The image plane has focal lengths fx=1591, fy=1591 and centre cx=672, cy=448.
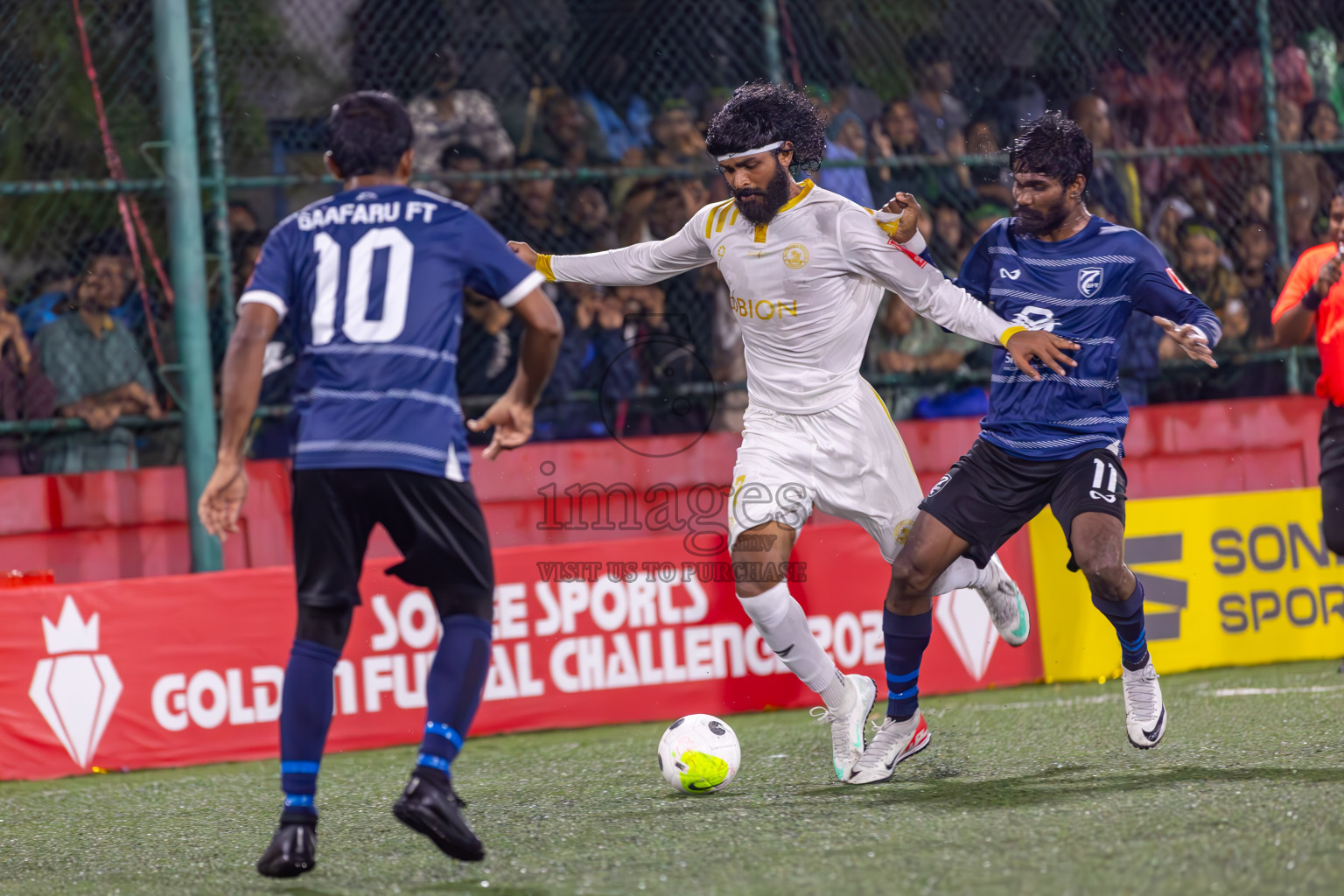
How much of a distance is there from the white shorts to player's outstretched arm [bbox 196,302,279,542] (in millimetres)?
1910

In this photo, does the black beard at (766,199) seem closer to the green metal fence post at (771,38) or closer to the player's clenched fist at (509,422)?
the player's clenched fist at (509,422)

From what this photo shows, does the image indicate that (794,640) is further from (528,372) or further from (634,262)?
(528,372)

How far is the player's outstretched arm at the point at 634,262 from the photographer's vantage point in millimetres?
5582

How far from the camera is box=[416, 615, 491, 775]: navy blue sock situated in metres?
3.88

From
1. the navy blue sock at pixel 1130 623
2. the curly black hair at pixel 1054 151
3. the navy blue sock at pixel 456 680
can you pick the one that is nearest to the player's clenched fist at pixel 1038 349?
the curly black hair at pixel 1054 151

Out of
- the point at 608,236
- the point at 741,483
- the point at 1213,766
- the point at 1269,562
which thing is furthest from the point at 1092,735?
the point at 608,236

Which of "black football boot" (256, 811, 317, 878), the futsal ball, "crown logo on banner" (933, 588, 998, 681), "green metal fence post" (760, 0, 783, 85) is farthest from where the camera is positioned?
"green metal fence post" (760, 0, 783, 85)

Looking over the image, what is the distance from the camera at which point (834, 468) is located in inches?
212

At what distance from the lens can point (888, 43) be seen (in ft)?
29.8

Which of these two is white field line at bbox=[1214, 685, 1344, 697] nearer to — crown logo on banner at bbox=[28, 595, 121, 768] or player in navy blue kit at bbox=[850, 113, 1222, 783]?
player in navy blue kit at bbox=[850, 113, 1222, 783]

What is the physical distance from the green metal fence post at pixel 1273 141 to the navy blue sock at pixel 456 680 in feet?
23.3

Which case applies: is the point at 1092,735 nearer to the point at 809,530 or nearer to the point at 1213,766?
the point at 1213,766

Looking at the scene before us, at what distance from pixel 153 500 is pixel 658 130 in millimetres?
3326

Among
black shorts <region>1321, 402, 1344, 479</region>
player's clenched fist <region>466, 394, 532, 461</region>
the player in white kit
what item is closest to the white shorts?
the player in white kit
